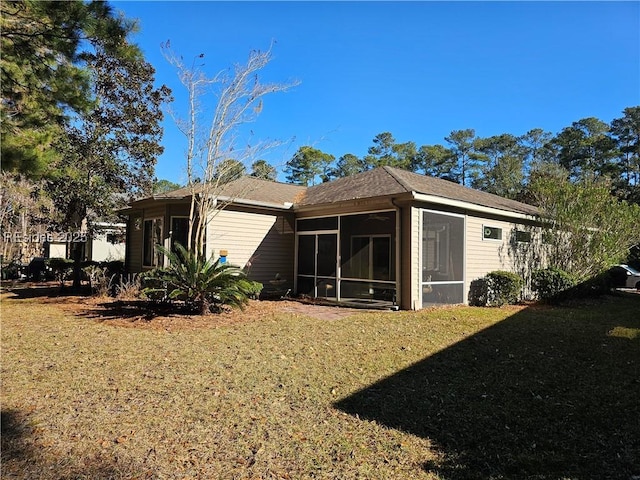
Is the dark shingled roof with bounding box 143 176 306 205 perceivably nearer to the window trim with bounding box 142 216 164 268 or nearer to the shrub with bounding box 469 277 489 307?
the window trim with bounding box 142 216 164 268

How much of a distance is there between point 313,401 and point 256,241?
319 inches

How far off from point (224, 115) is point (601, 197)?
11.7 meters

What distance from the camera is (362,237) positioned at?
10484 millimetres

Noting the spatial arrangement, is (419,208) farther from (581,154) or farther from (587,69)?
(581,154)

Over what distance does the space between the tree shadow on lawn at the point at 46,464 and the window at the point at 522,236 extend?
13015 millimetres

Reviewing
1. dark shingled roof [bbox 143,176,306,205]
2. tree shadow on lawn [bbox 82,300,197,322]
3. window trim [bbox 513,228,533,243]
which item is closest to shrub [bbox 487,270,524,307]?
window trim [bbox 513,228,533,243]

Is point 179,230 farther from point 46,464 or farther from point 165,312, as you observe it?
point 46,464

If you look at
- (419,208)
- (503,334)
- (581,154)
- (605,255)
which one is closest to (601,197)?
(605,255)

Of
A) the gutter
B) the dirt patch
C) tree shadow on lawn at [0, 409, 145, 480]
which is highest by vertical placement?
the gutter

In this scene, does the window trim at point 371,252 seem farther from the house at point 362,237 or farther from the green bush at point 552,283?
the green bush at point 552,283

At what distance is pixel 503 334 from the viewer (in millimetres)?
7219

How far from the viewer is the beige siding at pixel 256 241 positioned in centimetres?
1105

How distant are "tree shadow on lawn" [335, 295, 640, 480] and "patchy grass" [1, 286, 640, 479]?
18 mm

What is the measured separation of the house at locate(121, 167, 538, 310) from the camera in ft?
32.2
